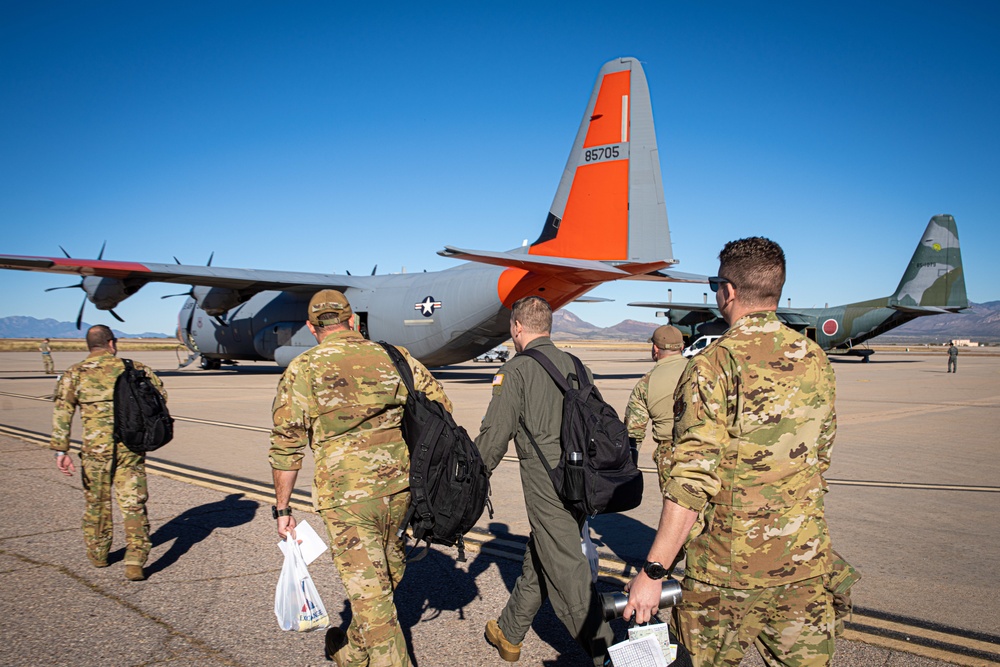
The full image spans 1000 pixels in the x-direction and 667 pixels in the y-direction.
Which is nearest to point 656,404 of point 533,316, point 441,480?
point 533,316

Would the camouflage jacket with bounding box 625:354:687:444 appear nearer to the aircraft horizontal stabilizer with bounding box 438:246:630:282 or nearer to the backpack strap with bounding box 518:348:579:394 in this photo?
the backpack strap with bounding box 518:348:579:394

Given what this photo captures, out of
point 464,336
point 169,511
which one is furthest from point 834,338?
point 169,511

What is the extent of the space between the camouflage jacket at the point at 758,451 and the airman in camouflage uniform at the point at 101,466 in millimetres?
4618

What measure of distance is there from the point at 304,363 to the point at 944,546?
18.9 feet

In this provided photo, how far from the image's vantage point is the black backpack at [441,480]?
3455 millimetres

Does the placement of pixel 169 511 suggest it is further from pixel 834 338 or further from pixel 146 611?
pixel 834 338

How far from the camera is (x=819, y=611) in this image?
2518mm

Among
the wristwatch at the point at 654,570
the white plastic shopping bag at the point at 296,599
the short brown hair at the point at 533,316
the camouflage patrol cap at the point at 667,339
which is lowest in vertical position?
the white plastic shopping bag at the point at 296,599

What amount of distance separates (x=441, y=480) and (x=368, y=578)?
0.60m

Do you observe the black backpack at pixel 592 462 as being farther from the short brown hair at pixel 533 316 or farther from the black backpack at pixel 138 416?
the black backpack at pixel 138 416

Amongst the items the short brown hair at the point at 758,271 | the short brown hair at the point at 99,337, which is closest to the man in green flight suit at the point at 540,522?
the short brown hair at the point at 758,271

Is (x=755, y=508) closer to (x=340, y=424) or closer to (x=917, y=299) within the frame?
(x=340, y=424)

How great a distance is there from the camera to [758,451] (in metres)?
2.51

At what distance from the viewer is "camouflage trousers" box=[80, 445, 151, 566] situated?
5.32 metres
